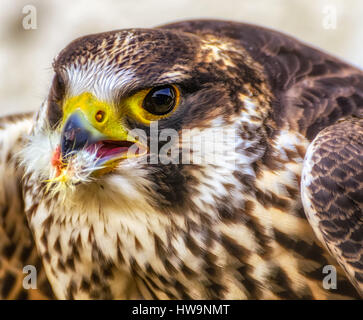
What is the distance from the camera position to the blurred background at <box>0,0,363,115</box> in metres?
7.14

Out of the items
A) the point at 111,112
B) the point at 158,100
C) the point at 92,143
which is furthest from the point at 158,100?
the point at 92,143

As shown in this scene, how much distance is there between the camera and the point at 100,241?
3074 mm

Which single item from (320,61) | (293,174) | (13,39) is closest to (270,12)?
(13,39)

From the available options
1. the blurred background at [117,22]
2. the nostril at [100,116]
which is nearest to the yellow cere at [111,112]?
the nostril at [100,116]

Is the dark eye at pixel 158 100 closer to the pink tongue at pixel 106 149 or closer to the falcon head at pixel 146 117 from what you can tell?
the falcon head at pixel 146 117

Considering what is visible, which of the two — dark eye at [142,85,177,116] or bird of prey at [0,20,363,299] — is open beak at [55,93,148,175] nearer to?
bird of prey at [0,20,363,299]

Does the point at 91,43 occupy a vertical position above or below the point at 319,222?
above

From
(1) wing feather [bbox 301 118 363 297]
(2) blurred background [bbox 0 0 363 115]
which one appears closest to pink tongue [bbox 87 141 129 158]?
(1) wing feather [bbox 301 118 363 297]

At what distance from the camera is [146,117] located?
2.79 m

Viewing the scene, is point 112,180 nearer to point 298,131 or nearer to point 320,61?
point 298,131

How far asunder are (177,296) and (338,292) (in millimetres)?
701

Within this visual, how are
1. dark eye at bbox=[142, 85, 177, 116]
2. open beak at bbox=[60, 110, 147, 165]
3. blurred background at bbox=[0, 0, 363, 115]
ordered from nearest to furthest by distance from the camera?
open beak at bbox=[60, 110, 147, 165] < dark eye at bbox=[142, 85, 177, 116] < blurred background at bbox=[0, 0, 363, 115]

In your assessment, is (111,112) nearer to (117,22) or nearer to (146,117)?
(146,117)

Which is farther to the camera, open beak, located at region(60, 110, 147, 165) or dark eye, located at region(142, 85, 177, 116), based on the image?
dark eye, located at region(142, 85, 177, 116)
